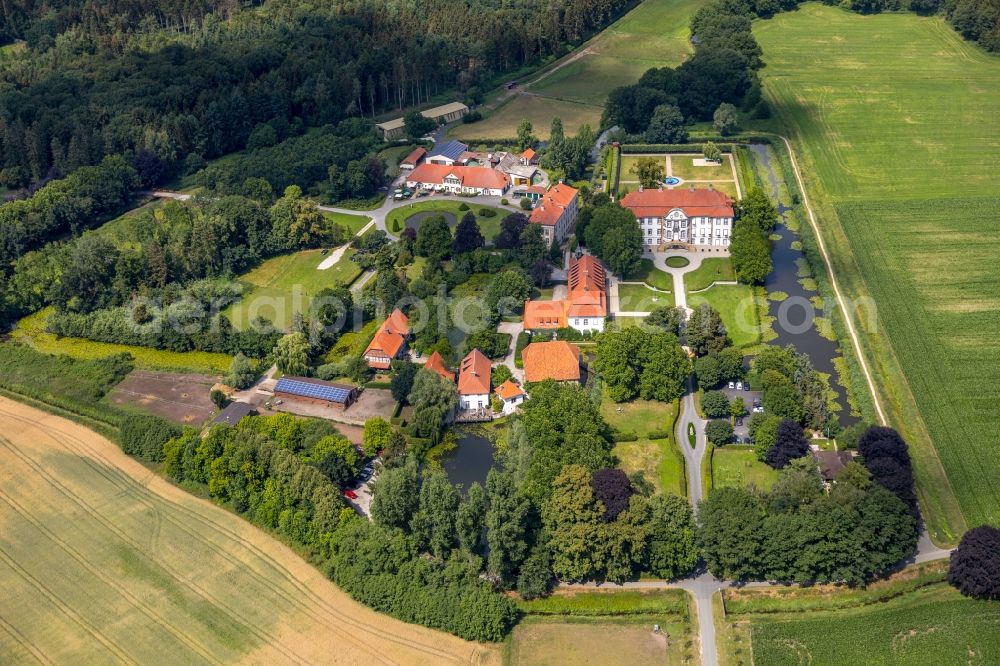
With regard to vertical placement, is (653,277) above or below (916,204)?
below

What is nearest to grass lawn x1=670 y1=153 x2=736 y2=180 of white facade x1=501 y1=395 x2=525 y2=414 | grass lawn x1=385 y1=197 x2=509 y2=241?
grass lawn x1=385 y1=197 x2=509 y2=241

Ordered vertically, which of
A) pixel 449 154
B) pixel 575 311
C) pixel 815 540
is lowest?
pixel 815 540

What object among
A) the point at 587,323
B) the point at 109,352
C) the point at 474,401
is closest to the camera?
the point at 474,401

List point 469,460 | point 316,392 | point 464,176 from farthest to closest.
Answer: point 464,176 → point 316,392 → point 469,460

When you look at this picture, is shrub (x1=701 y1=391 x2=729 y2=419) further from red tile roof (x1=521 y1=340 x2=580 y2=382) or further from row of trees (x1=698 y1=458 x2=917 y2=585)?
row of trees (x1=698 y1=458 x2=917 y2=585)

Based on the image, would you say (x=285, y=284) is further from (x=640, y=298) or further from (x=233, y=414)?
(x=640, y=298)

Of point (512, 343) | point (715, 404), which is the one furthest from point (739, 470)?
point (512, 343)

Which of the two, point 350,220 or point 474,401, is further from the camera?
point 350,220
